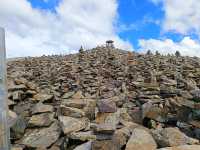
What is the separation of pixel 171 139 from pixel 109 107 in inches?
120

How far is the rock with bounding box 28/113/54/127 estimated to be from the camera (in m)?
8.63

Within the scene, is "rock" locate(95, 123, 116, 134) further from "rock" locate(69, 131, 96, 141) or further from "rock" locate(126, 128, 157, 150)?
"rock" locate(126, 128, 157, 150)

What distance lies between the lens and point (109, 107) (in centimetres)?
962

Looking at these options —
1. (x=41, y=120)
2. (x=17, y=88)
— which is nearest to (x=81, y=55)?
(x=17, y=88)

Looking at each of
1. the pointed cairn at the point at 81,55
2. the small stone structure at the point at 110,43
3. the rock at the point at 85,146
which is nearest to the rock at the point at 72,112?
the rock at the point at 85,146

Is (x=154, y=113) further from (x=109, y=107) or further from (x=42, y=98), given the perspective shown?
(x=42, y=98)

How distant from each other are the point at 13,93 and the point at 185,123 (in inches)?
195

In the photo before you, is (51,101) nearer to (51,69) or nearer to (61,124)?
(61,124)

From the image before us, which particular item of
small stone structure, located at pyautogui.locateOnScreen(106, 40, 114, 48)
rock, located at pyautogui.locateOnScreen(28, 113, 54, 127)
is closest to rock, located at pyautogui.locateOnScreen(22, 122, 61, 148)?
rock, located at pyautogui.locateOnScreen(28, 113, 54, 127)

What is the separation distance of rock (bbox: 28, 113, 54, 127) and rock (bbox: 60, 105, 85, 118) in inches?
12.9

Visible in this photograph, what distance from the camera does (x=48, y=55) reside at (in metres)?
21.8

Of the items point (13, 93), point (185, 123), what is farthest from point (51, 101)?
point (185, 123)

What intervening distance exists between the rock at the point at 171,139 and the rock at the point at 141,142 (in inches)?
5.3

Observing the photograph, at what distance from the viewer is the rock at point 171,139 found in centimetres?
670
